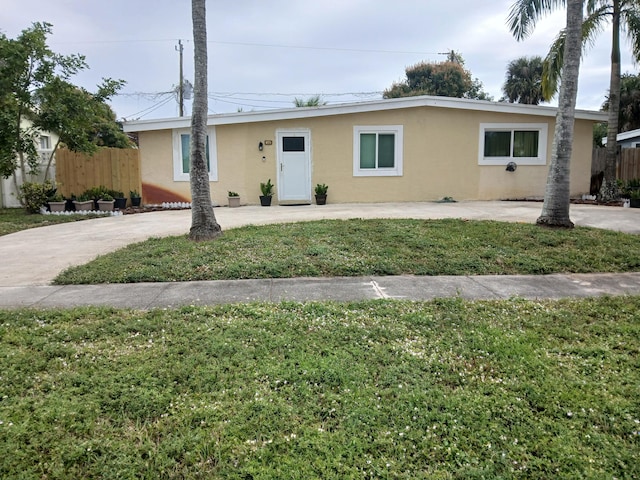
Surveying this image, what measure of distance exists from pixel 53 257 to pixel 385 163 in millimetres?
9979

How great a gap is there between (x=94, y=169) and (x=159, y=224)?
519cm

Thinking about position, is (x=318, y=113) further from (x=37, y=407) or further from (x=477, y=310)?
(x=37, y=407)

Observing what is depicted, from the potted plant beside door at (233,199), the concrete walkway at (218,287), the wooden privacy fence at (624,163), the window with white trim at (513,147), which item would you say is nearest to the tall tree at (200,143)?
the concrete walkway at (218,287)

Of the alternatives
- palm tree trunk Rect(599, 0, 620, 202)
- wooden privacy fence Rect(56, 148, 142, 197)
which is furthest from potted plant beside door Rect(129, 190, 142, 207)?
palm tree trunk Rect(599, 0, 620, 202)

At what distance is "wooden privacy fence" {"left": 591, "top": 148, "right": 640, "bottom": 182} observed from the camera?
49.0ft

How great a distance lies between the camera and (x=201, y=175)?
730 centimetres

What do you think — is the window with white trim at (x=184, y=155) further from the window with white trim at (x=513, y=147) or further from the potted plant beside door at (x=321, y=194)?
the window with white trim at (x=513, y=147)

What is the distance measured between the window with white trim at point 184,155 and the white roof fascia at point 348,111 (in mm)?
349

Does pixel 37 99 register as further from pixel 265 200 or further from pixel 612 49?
pixel 612 49

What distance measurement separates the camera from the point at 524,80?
29172mm

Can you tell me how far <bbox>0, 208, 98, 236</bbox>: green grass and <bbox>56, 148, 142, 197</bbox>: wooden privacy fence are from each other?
163 cm

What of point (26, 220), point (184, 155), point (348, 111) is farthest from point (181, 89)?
point (26, 220)

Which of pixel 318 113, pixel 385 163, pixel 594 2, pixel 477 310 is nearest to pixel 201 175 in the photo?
pixel 477 310

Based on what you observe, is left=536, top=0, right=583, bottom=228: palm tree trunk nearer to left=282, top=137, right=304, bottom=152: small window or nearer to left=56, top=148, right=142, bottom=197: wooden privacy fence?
left=282, top=137, right=304, bottom=152: small window
